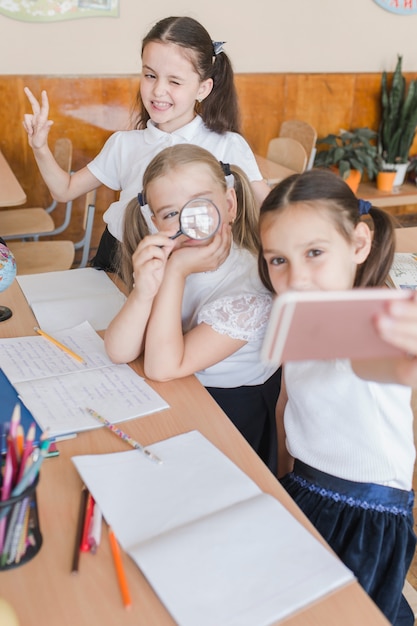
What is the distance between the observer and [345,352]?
82cm

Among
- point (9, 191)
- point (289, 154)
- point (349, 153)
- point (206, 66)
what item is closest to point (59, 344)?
point (206, 66)

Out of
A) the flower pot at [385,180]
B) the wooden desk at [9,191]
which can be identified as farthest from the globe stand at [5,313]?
the flower pot at [385,180]

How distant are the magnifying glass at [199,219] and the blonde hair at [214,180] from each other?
0.13 metres

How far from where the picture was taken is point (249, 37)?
4520 mm

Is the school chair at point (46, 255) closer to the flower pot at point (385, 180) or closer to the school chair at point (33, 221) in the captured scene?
the school chair at point (33, 221)

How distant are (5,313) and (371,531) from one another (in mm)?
1037

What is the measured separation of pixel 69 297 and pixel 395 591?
111cm

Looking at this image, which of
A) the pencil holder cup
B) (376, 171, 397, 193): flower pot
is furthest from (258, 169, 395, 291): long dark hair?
(376, 171, 397, 193): flower pot

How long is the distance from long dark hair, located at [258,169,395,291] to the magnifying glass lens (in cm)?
15

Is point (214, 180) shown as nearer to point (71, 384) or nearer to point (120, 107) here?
point (71, 384)

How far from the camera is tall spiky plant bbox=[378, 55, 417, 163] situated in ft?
16.4

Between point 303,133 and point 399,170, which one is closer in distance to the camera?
point 303,133

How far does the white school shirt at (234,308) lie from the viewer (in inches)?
55.3

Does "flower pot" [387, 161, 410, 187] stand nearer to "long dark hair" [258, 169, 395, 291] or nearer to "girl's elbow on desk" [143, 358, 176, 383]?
"long dark hair" [258, 169, 395, 291]
